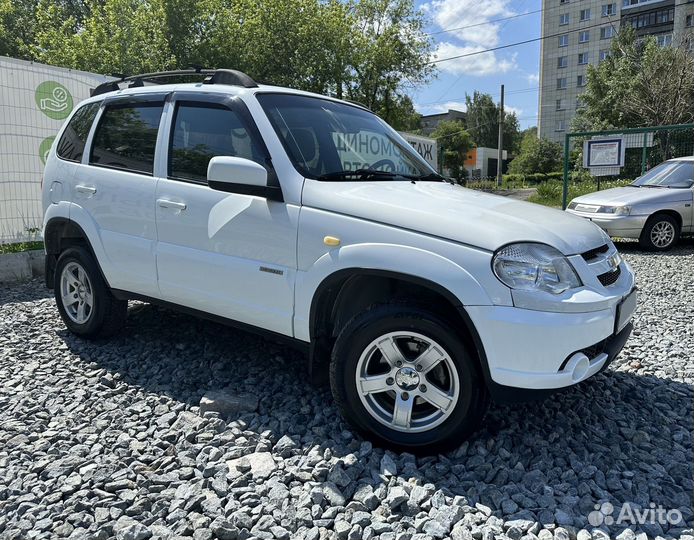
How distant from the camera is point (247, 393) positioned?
3551 millimetres

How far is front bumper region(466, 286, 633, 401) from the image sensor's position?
2.47 meters

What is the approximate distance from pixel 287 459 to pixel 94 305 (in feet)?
7.74

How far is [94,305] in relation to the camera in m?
4.30

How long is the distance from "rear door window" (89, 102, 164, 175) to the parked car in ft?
24.8

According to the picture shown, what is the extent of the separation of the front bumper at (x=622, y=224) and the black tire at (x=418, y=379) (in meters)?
7.65

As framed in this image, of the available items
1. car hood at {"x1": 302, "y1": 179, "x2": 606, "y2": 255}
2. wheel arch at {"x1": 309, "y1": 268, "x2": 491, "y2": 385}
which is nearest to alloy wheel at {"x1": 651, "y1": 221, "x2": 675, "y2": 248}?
car hood at {"x1": 302, "y1": 179, "x2": 606, "y2": 255}

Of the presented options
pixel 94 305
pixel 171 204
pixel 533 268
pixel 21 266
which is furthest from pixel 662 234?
pixel 21 266

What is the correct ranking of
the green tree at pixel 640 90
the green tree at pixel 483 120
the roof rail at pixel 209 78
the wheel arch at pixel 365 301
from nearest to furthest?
the wheel arch at pixel 365 301
the roof rail at pixel 209 78
the green tree at pixel 640 90
the green tree at pixel 483 120

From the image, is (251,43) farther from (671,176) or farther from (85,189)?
(85,189)

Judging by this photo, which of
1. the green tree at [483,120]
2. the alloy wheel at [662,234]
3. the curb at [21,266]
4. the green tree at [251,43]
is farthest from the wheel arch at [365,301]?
the green tree at [483,120]

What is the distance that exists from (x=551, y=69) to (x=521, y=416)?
6889cm

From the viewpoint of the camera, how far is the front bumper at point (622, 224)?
9.25 meters

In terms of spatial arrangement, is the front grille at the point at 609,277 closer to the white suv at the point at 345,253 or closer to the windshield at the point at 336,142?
the white suv at the point at 345,253

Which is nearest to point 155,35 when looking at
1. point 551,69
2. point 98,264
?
point 98,264
